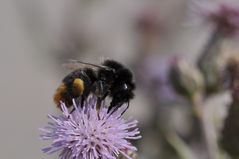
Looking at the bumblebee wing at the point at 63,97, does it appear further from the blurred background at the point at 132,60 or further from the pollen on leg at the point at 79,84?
the blurred background at the point at 132,60

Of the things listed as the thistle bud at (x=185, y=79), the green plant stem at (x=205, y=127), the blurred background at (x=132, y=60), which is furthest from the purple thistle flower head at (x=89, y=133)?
the thistle bud at (x=185, y=79)

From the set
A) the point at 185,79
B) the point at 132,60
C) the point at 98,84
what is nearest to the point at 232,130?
the point at 185,79

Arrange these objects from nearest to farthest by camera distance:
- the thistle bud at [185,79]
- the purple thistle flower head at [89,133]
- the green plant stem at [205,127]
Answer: the purple thistle flower head at [89,133]
the green plant stem at [205,127]
the thistle bud at [185,79]

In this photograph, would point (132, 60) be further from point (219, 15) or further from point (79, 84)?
point (79, 84)

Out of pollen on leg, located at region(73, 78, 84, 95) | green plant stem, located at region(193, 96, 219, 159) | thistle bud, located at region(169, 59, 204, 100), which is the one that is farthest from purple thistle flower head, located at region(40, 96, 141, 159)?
thistle bud, located at region(169, 59, 204, 100)

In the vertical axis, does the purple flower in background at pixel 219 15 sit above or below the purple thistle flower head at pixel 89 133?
above

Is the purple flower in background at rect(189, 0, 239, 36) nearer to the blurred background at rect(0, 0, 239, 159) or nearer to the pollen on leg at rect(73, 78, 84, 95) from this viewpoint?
the blurred background at rect(0, 0, 239, 159)

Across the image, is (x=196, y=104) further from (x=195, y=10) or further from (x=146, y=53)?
(x=146, y=53)
